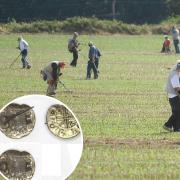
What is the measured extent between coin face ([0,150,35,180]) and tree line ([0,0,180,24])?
270 ft

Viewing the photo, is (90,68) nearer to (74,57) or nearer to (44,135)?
(74,57)

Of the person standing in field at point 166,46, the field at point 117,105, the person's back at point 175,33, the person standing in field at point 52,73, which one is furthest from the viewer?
the person standing in field at point 166,46

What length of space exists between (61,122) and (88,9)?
3426 inches

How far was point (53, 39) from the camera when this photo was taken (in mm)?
68875

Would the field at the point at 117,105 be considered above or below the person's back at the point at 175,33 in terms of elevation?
below

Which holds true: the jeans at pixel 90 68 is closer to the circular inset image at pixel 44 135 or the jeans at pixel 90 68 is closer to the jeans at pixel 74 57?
the jeans at pixel 74 57

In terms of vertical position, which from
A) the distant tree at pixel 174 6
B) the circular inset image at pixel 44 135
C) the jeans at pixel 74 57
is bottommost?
the circular inset image at pixel 44 135

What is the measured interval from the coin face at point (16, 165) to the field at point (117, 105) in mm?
1769

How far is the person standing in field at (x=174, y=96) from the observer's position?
64.0ft

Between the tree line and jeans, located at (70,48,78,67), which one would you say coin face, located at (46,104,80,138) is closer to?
jeans, located at (70,48,78,67)

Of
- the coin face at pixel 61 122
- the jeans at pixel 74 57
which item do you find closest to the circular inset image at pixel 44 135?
the coin face at pixel 61 122

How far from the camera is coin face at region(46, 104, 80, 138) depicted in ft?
39.9

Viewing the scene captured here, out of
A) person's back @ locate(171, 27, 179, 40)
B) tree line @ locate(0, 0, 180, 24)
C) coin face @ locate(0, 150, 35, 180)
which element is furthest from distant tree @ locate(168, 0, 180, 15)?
coin face @ locate(0, 150, 35, 180)

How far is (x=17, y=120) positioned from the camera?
1213 cm
